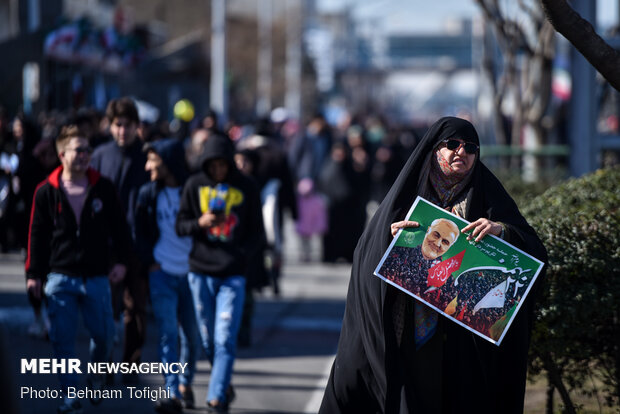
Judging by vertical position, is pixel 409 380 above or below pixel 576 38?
below

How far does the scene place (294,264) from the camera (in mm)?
15938

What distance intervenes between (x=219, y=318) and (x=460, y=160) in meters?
2.84

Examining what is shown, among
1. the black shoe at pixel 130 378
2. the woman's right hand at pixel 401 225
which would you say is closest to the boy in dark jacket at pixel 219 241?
the black shoe at pixel 130 378

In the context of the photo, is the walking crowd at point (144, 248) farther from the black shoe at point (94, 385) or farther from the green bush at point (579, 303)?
the green bush at point (579, 303)

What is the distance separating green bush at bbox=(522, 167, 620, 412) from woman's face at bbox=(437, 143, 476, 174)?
2.70 feet

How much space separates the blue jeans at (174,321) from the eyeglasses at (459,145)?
3102mm

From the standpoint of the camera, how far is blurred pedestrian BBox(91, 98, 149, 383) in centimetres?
756

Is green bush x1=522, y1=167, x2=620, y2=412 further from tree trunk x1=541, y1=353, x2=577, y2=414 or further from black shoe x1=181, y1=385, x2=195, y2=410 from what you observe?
black shoe x1=181, y1=385, x2=195, y2=410

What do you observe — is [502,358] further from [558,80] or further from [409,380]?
[558,80]

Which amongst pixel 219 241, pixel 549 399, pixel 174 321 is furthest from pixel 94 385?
pixel 549 399

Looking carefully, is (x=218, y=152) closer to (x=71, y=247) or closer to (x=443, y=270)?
(x=71, y=247)

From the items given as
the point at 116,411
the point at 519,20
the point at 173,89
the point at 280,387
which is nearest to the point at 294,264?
the point at 519,20

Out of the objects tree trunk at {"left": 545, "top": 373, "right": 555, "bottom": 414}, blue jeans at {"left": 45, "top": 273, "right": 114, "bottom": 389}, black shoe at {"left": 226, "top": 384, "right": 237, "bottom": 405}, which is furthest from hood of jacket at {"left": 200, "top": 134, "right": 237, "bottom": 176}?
tree trunk at {"left": 545, "top": 373, "right": 555, "bottom": 414}

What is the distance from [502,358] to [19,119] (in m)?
8.15
